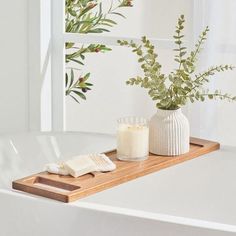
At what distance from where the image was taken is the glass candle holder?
214 cm

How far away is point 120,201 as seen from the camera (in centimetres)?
217

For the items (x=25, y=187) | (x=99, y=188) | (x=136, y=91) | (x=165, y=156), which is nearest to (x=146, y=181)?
(x=165, y=156)

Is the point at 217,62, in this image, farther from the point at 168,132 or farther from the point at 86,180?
the point at 86,180

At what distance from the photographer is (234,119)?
289 centimetres

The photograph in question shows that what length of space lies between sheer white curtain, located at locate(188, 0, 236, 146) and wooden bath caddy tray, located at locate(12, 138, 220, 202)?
2.25 ft

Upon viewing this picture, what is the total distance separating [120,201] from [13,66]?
122 centimetres

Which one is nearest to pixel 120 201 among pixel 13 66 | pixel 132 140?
pixel 132 140

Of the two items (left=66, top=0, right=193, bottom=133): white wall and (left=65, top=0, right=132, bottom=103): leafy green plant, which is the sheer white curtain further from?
(left=66, top=0, right=193, bottom=133): white wall

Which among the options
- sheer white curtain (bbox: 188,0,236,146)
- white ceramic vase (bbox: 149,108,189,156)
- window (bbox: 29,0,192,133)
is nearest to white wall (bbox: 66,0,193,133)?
window (bbox: 29,0,192,133)

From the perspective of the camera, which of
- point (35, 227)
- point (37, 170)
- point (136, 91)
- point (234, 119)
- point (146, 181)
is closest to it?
point (35, 227)

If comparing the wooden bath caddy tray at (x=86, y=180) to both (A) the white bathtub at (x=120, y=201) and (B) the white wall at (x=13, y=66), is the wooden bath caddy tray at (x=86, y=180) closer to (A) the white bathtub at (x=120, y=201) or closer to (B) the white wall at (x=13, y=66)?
(A) the white bathtub at (x=120, y=201)

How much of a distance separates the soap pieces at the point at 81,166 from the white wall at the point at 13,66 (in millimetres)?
1190

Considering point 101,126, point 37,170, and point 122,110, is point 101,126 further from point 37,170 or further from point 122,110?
point 37,170

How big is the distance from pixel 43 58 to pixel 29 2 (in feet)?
0.80
